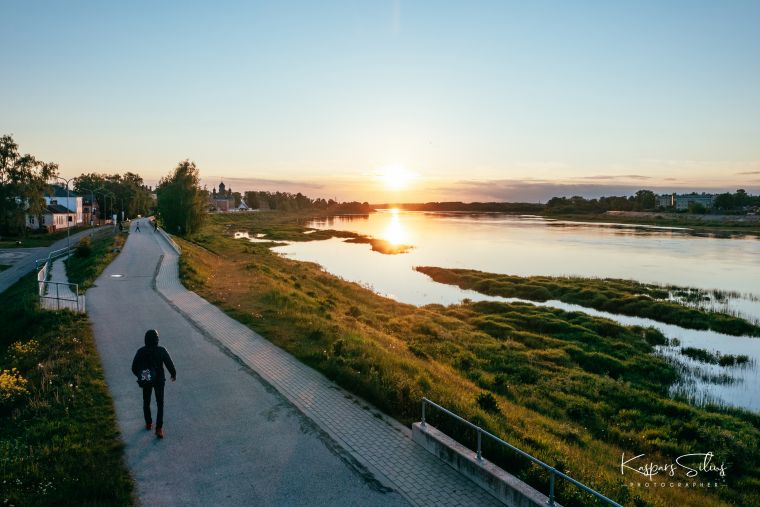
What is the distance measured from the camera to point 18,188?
2490 inches

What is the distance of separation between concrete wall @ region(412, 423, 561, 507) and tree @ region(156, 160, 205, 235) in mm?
58399

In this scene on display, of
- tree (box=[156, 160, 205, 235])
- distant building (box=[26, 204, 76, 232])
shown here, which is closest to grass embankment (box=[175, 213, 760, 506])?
tree (box=[156, 160, 205, 235])

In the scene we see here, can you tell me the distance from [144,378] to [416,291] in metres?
32.6

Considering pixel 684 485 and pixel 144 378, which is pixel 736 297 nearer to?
pixel 684 485

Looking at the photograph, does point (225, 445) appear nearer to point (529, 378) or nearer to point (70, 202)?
point (529, 378)

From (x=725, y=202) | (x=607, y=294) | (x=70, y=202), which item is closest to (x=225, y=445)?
(x=607, y=294)

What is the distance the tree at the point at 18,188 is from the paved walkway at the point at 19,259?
29.4ft

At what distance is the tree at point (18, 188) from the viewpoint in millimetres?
61594

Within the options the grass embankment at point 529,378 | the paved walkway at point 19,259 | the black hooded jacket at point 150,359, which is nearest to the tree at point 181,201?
the paved walkway at point 19,259

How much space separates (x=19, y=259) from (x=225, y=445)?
47690mm

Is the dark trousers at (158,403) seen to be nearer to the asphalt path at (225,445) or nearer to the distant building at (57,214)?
the asphalt path at (225,445)

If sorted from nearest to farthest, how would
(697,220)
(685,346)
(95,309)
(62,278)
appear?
1. (95,309)
2. (685,346)
3. (62,278)
4. (697,220)

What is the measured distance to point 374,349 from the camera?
653 inches

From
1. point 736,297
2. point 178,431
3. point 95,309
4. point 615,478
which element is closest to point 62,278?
point 95,309
